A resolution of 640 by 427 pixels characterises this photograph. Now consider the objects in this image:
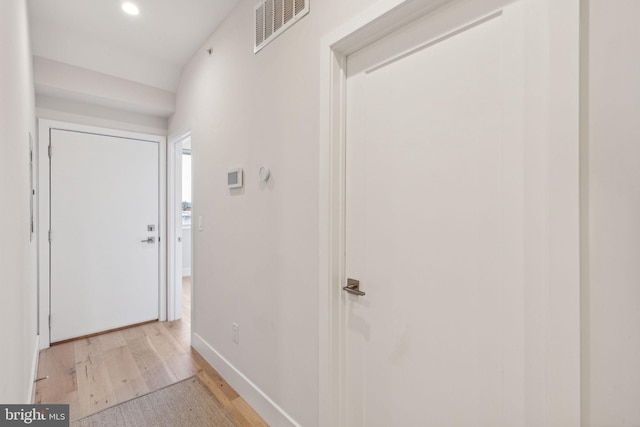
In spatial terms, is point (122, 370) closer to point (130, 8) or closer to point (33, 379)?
point (33, 379)

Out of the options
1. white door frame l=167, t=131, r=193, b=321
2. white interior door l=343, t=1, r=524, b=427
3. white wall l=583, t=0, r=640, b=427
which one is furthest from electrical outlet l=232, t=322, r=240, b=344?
white wall l=583, t=0, r=640, b=427

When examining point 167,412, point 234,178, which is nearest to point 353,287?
point 234,178

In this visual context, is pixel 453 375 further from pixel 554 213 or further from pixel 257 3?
pixel 257 3

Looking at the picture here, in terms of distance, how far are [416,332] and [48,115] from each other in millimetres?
3599

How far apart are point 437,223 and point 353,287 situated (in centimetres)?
49

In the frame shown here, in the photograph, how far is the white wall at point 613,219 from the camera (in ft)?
2.11

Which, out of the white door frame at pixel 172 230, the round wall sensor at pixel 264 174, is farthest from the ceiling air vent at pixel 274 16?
the white door frame at pixel 172 230

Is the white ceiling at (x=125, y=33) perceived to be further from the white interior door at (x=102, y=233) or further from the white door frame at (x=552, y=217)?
the white door frame at (x=552, y=217)

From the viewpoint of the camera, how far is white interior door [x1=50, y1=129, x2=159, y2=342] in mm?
2756

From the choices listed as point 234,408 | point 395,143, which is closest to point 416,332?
point 395,143

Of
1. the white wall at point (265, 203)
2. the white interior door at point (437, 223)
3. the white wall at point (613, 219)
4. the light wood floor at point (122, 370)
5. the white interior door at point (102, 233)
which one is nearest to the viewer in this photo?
the white wall at point (613, 219)

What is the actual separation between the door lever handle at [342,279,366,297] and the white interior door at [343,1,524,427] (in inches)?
1.2

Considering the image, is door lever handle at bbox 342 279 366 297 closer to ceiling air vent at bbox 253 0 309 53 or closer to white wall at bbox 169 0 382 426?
white wall at bbox 169 0 382 426

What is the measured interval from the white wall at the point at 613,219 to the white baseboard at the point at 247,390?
136cm
